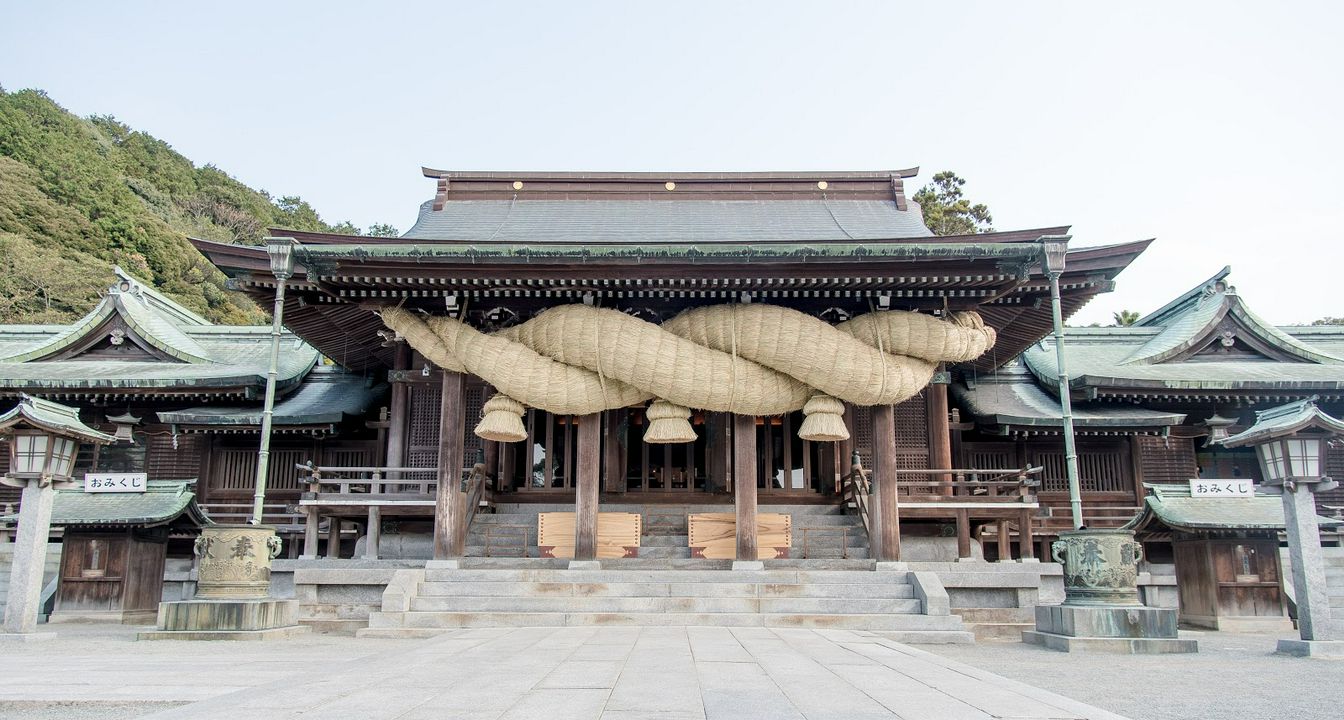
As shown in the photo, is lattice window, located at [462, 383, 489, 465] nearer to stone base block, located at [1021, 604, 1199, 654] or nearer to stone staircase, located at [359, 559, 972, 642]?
stone staircase, located at [359, 559, 972, 642]

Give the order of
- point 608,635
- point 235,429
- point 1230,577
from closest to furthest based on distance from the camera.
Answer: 1. point 608,635
2. point 1230,577
3. point 235,429

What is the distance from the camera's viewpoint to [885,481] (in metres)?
12.0

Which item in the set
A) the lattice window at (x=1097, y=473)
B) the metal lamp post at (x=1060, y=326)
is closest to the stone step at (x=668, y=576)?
the metal lamp post at (x=1060, y=326)

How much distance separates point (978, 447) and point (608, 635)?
10.2 m

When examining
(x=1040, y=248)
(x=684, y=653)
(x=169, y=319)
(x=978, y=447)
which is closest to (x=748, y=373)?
(x=1040, y=248)

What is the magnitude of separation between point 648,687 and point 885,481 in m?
7.50

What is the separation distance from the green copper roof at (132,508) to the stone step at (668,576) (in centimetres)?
550

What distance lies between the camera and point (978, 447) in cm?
1634

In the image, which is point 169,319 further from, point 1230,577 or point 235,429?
point 1230,577

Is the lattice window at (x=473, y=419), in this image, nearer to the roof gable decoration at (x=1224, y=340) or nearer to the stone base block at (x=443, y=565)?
the stone base block at (x=443, y=565)

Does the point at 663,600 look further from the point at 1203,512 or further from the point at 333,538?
the point at 1203,512

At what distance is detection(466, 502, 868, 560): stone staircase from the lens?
1275 cm

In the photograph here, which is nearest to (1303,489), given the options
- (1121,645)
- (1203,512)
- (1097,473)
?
(1121,645)

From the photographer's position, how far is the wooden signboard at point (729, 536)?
12203mm
